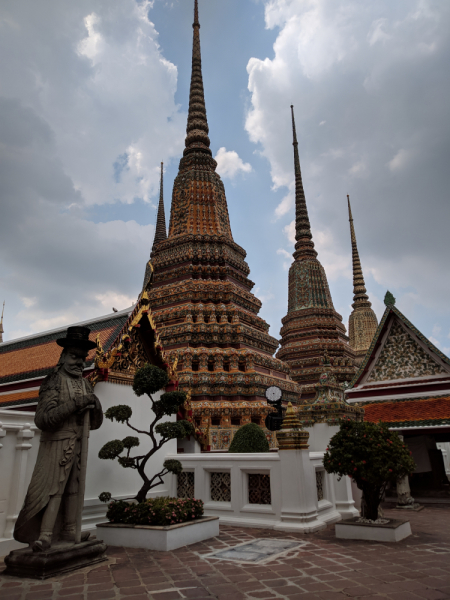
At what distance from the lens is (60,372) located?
6617 millimetres

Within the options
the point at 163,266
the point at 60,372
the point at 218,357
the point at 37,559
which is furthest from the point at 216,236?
the point at 37,559

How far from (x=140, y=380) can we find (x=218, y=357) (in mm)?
9191

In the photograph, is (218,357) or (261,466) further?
(218,357)

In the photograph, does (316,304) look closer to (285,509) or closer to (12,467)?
(285,509)

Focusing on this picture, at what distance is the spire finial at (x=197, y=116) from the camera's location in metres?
24.3

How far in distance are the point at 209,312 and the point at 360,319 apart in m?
23.1

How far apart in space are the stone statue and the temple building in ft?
32.6

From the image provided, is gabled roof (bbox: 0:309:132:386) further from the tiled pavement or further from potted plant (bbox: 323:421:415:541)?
potted plant (bbox: 323:421:415:541)

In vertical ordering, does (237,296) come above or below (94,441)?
above

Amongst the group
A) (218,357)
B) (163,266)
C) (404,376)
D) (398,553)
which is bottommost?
(398,553)

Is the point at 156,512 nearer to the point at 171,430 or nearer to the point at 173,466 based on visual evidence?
the point at 173,466

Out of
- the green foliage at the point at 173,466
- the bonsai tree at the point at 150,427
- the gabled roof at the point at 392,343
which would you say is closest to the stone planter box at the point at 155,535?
the bonsai tree at the point at 150,427

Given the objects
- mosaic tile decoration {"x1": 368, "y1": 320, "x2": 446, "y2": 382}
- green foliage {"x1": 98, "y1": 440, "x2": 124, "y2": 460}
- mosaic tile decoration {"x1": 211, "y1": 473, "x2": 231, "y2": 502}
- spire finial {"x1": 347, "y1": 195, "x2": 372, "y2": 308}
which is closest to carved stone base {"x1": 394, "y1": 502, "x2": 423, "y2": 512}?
mosaic tile decoration {"x1": 368, "y1": 320, "x2": 446, "y2": 382}

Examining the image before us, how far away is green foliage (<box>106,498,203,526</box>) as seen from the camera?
24.5 ft
